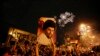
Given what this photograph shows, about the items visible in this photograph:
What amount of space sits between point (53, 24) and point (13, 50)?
1.06 meters

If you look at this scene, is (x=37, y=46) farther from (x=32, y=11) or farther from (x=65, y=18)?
(x=65, y=18)

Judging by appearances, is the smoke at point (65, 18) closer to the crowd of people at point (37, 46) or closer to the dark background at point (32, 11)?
the dark background at point (32, 11)

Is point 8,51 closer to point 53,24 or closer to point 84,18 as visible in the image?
point 53,24

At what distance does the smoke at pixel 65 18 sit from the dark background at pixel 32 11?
0.40ft

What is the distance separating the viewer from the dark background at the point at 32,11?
16.2 feet

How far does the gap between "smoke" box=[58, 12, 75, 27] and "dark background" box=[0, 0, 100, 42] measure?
0.40 ft

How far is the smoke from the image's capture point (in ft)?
20.4

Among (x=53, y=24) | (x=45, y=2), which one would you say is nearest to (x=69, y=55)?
(x=53, y=24)

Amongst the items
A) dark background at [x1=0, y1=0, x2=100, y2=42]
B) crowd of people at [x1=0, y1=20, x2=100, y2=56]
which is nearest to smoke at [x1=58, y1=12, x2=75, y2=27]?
dark background at [x1=0, y1=0, x2=100, y2=42]

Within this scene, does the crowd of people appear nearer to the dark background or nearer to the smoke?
the dark background

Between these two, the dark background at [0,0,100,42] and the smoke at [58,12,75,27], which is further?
the smoke at [58,12,75,27]

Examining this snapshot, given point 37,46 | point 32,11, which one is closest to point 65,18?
point 32,11

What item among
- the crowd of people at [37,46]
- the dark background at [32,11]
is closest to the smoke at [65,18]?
the dark background at [32,11]

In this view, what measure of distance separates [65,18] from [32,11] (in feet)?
5.03
